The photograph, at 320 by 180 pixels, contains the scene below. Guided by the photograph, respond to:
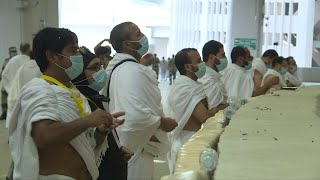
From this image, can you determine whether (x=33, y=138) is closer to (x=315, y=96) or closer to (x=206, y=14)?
(x=315, y=96)

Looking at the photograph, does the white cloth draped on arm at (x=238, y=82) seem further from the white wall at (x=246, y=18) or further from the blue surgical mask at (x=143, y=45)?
the white wall at (x=246, y=18)

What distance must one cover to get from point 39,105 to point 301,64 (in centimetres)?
2150

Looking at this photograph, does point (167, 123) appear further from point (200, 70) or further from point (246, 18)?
point (246, 18)

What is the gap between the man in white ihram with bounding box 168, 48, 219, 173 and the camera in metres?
3.95

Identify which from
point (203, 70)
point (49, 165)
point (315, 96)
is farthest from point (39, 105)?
point (315, 96)

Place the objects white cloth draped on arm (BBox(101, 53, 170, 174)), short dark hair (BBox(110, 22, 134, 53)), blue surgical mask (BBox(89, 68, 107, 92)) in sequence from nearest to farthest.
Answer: blue surgical mask (BBox(89, 68, 107, 92)), white cloth draped on arm (BBox(101, 53, 170, 174)), short dark hair (BBox(110, 22, 134, 53))

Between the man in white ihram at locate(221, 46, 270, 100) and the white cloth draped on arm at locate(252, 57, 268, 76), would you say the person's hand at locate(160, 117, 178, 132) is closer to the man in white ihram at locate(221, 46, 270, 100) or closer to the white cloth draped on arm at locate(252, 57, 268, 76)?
the man in white ihram at locate(221, 46, 270, 100)

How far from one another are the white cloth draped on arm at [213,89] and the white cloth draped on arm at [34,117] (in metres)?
2.29

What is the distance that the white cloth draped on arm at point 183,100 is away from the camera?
13.0 ft

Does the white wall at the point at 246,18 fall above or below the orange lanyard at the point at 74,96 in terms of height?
above

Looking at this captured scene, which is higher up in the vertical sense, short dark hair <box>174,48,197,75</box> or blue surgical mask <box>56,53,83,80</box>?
blue surgical mask <box>56,53,83,80</box>

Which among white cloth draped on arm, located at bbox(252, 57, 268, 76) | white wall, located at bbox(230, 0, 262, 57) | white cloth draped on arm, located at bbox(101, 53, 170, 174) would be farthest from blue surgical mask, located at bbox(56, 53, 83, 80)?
white wall, located at bbox(230, 0, 262, 57)

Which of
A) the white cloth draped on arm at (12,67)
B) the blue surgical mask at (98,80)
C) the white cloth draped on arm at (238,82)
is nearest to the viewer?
the blue surgical mask at (98,80)

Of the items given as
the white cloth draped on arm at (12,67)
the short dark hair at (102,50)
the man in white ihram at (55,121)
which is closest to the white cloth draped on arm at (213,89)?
the short dark hair at (102,50)
